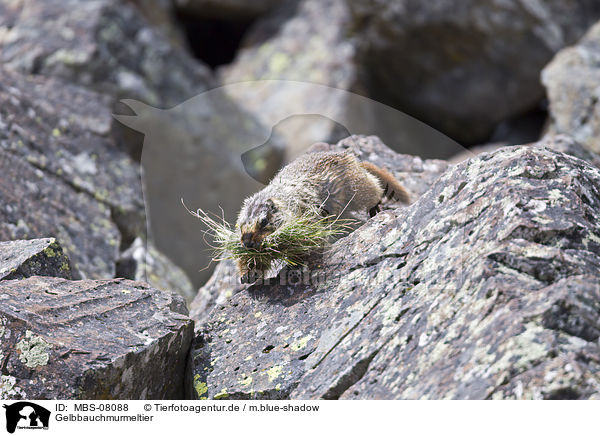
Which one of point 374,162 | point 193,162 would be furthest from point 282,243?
point 193,162

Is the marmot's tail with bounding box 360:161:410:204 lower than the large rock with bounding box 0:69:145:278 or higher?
higher

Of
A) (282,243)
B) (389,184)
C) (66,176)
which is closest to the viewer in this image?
(282,243)

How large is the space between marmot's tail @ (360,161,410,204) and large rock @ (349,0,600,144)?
6.62m

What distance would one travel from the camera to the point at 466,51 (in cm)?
1179

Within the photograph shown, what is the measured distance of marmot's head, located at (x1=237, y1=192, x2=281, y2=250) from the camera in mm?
4516

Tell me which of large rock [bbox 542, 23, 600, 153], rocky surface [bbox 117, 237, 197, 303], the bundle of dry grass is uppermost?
large rock [bbox 542, 23, 600, 153]

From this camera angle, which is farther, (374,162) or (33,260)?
(374,162)

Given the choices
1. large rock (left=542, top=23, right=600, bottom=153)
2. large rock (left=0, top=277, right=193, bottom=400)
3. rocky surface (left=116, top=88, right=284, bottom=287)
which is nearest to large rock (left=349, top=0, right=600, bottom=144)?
large rock (left=542, top=23, right=600, bottom=153)

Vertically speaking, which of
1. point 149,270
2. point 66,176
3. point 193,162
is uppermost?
point 66,176

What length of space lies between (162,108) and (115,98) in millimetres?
939

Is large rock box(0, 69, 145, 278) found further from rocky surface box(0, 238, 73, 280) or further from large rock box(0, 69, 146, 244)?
rocky surface box(0, 238, 73, 280)

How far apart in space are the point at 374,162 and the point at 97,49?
5.29 m

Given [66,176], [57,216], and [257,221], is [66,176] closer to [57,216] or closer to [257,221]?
[57,216]
